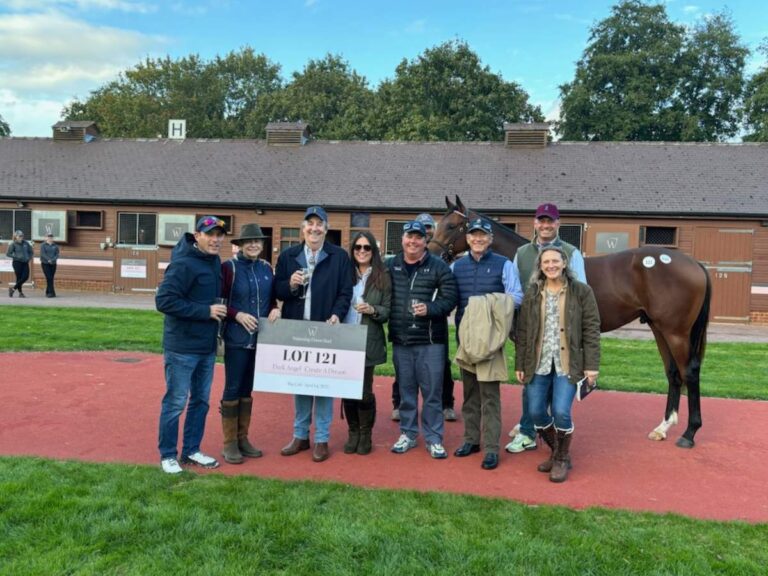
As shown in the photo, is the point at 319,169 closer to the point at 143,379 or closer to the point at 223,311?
the point at 143,379

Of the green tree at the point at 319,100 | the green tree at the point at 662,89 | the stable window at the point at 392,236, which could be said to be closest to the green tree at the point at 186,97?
the green tree at the point at 319,100

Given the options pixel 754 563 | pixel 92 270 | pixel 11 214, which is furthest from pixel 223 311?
pixel 11 214

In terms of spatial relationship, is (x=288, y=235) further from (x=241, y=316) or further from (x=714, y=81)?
(x=714, y=81)

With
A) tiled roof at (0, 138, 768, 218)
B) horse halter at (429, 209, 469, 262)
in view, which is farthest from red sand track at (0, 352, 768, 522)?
tiled roof at (0, 138, 768, 218)

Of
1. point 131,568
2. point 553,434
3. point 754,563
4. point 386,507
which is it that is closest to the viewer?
point 131,568

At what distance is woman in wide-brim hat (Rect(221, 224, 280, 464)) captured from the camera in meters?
4.81

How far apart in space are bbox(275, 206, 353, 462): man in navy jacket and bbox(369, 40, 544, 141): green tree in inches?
1212

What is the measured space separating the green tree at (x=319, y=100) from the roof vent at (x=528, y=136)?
61.1ft

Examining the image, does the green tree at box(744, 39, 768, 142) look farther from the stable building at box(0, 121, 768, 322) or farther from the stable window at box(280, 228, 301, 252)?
the stable window at box(280, 228, 301, 252)

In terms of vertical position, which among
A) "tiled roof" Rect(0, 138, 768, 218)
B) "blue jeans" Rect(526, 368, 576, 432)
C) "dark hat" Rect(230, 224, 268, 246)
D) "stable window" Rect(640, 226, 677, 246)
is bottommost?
"blue jeans" Rect(526, 368, 576, 432)

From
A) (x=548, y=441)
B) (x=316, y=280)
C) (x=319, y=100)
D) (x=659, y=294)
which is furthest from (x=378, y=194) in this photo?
(x=319, y=100)

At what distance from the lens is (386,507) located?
3.97 m

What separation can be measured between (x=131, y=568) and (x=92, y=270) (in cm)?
2071

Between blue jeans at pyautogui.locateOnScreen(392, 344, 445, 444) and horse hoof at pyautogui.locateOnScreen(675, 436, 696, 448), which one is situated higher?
blue jeans at pyautogui.locateOnScreen(392, 344, 445, 444)
